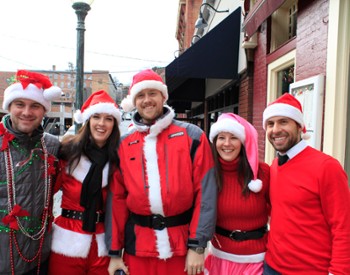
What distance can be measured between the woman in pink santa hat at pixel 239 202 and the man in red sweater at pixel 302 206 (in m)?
0.11

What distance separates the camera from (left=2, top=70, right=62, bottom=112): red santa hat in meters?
2.34

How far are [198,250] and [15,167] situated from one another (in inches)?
54.1

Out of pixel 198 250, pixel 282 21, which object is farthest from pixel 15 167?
pixel 282 21

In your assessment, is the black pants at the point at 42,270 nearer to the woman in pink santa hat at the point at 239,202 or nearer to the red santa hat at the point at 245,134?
the woman in pink santa hat at the point at 239,202

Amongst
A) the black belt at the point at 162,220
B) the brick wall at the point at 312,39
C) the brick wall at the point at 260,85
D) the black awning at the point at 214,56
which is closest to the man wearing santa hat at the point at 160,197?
the black belt at the point at 162,220

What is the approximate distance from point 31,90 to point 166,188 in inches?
48.4

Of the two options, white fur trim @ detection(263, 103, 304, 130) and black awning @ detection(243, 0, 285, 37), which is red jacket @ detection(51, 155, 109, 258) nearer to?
white fur trim @ detection(263, 103, 304, 130)

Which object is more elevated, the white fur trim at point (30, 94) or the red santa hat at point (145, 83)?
the red santa hat at point (145, 83)

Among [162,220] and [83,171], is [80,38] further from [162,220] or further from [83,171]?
[162,220]

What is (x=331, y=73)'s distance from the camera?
2.99 metres

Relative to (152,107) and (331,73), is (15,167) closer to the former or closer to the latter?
(152,107)

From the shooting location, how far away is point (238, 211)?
2281 mm

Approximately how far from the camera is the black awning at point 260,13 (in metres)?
3.92

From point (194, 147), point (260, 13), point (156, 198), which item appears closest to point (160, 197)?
point (156, 198)
